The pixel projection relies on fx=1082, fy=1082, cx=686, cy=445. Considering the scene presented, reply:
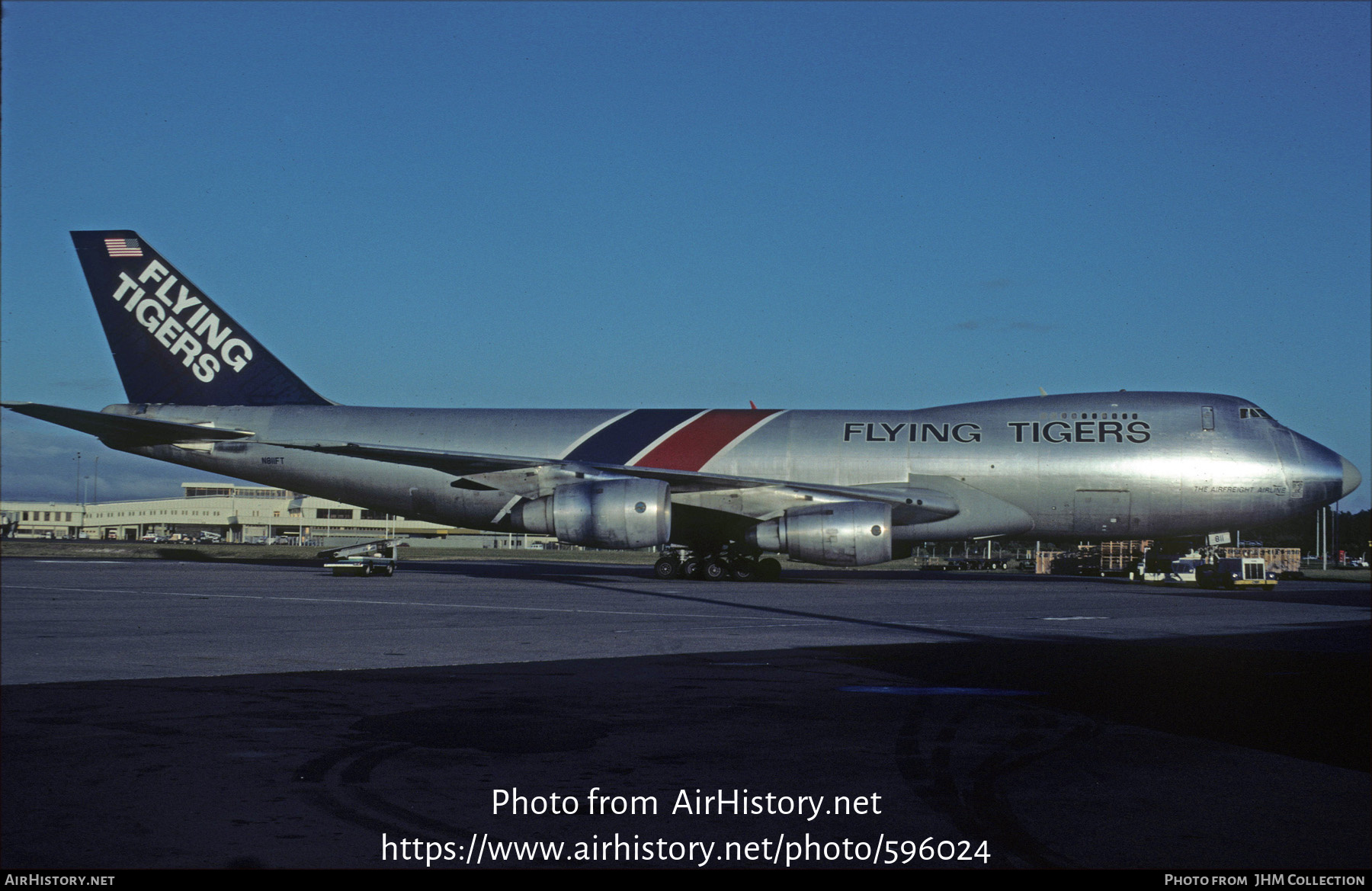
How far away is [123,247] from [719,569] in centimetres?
1817

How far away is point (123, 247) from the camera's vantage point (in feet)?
95.5

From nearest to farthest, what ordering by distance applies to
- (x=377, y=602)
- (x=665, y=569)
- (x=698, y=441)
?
(x=377, y=602), (x=698, y=441), (x=665, y=569)

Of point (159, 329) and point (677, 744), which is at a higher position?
point (159, 329)

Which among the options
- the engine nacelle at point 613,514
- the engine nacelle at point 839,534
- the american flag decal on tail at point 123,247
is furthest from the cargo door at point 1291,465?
the american flag decal on tail at point 123,247

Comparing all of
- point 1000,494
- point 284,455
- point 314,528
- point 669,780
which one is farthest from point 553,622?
point 314,528

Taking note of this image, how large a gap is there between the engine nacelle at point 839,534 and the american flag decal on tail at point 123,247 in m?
18.9

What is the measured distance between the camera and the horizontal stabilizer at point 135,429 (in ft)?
84.9

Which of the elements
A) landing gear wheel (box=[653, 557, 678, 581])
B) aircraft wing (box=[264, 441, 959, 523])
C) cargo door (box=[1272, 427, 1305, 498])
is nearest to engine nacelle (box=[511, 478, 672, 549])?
aircraft wing (box=[264, 441, 959, 523])

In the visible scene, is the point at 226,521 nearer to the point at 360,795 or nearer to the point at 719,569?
the point at 719,569

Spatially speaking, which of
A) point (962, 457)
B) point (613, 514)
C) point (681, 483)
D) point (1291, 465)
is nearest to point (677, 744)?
point (613, 514)

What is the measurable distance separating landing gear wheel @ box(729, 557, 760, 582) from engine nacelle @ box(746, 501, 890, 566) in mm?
2697

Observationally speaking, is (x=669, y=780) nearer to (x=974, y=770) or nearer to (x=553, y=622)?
(x=974, y=770)

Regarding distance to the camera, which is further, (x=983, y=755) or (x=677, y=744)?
(x=677, y=744)

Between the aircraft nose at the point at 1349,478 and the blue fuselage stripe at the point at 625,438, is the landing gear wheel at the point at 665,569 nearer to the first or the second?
the blue fuselage stripe at the point at 625,438
